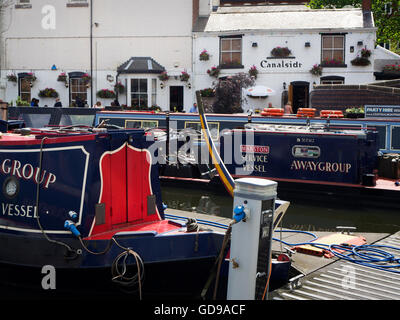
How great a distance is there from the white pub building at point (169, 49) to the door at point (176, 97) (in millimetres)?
49

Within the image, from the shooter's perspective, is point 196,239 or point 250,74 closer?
point 196,239

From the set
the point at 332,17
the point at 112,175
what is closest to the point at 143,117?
the point at 112,175

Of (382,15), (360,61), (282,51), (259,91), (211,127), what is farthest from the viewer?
(382,15)

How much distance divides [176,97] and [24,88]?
27.1 ft

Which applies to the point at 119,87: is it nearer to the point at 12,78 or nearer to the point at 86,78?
the point at 86,78

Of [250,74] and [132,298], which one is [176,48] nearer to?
[250,74]

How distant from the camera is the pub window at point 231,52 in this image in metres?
24.1

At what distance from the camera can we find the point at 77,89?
26.6 meters

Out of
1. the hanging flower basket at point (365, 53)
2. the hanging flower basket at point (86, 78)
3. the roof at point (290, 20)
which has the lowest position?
the hanging flower basket at point (86, 78)

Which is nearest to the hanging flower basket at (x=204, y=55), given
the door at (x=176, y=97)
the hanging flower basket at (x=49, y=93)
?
the door at (x=176, y=97)

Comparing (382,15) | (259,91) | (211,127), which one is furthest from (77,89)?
(382,15)

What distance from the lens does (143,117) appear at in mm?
15406

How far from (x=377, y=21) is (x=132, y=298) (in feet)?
88.9

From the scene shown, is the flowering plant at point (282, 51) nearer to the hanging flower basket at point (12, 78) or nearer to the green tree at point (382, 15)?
the green tree at point (382, 15)
